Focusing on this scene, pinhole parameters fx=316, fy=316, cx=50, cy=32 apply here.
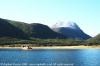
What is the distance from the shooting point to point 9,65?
3469 inches

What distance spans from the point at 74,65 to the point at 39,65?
32.7 feet

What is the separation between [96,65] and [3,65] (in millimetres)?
26229

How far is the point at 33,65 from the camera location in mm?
89562

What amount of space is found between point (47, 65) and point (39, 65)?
2.73m

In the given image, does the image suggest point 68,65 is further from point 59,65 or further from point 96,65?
point 96,65

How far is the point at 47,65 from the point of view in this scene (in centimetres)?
8794

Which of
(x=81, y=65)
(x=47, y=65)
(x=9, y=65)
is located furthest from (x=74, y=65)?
(x=9, y=65)

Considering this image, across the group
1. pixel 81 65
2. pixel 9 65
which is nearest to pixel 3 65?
pixel 9 65

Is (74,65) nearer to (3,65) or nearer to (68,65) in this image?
(68,65)

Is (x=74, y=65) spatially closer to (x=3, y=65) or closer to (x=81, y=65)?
(x=81, y=65)

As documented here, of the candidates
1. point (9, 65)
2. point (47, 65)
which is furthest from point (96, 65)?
point (9, 65)

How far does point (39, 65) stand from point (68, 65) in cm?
823

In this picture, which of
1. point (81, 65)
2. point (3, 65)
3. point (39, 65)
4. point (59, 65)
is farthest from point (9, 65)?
point (81, 65)

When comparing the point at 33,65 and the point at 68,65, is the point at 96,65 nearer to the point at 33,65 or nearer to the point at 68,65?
the point at 68,65
